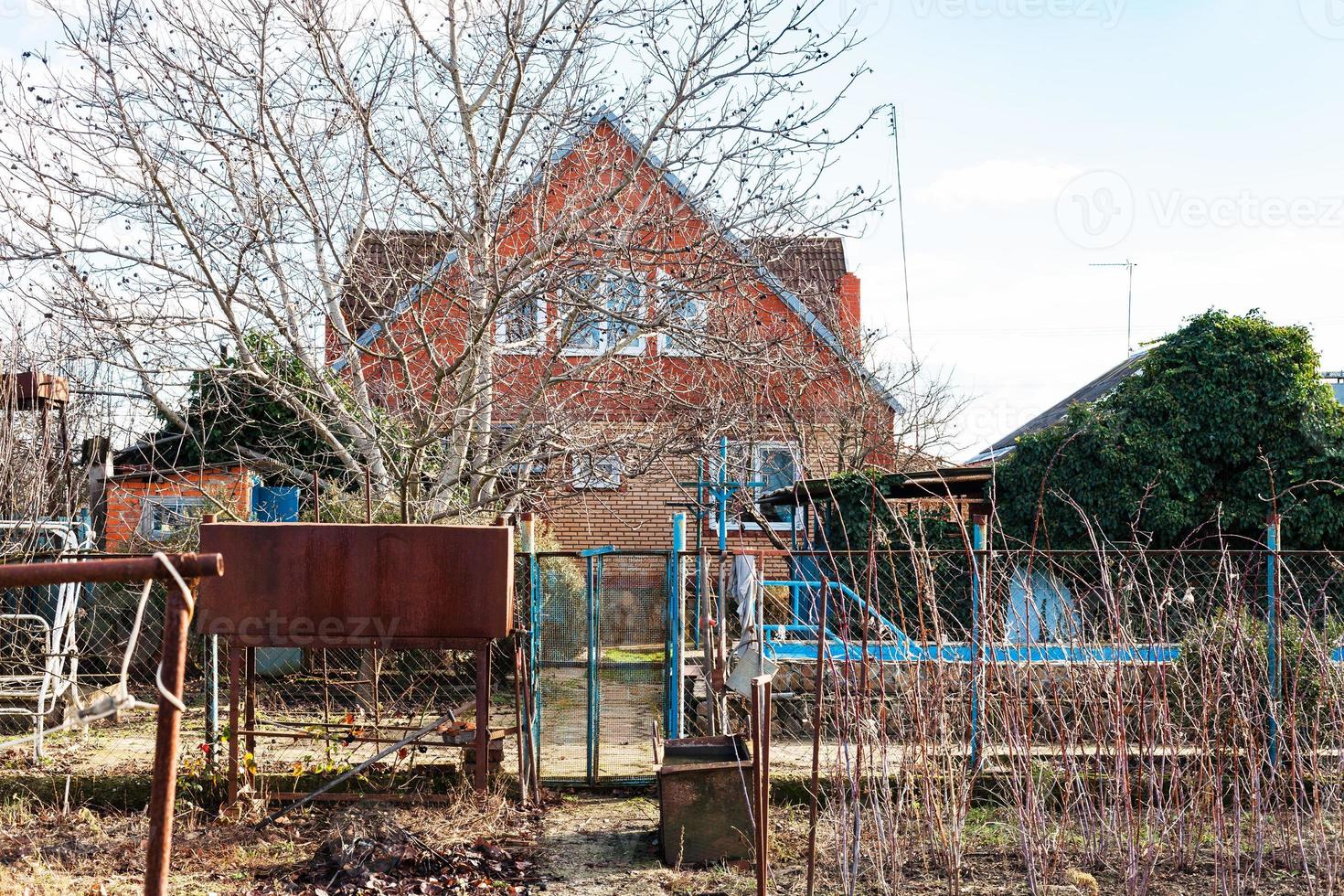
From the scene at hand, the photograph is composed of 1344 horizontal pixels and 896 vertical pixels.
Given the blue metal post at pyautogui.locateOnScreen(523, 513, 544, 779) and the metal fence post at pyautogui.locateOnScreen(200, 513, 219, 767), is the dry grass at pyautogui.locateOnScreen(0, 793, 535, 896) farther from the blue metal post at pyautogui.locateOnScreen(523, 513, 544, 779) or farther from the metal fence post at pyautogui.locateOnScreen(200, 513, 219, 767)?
the blue metal post at pyautogui.locateOnScreen(523, 513, 544, 779)

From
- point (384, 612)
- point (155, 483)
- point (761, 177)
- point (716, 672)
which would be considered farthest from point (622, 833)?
point (155, 483)

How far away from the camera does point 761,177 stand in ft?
28.5

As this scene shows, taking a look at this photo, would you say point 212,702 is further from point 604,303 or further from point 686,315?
point 686,315

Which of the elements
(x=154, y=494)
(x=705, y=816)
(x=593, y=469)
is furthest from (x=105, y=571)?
(x=154, y=494)

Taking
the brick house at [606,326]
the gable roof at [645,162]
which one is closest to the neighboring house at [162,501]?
the brick house at [606,326]

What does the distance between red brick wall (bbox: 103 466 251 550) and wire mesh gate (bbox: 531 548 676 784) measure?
3255 millimetres

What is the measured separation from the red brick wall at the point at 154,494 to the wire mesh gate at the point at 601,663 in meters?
3.25

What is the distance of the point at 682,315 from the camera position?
9172 mm

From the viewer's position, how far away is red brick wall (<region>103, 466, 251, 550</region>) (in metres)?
10.9

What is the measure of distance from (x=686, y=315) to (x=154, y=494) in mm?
7262

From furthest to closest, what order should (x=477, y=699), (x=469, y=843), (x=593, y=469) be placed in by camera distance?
(x=593, y=469) → (x=477, y=699) → (x=469, y=843)

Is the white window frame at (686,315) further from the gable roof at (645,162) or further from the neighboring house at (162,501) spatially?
the neighboring house at (162,501)

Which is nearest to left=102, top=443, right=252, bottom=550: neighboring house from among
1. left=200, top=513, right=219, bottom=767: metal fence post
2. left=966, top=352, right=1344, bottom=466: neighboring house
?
left=200, top=513, right=219, bottom=767: metal fence post

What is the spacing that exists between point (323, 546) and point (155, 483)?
6427 millimetres
